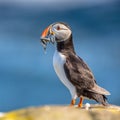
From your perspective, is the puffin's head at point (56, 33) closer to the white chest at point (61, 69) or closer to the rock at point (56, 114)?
the white chest at point (61, 69)

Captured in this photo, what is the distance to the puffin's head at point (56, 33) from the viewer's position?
392 centimetres

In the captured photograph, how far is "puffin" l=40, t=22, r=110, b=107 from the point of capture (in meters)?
4.06

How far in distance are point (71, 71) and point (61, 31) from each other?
0.36 metres

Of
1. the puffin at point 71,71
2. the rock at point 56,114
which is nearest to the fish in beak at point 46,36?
the puffin at point 71,71

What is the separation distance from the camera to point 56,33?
13.5 feet

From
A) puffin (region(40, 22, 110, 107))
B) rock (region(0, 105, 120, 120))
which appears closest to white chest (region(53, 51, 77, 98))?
puffin (region(40, 22, 110, 107))

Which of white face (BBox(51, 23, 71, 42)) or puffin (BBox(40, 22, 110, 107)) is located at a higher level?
white face (BBox(51, 23, 71, 42))

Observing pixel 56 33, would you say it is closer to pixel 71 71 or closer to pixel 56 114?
pixel 71 71

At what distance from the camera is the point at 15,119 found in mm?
2141

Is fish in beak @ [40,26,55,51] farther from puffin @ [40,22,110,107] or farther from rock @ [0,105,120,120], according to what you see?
rock @ [0,105,120,120]

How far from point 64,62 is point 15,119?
1983 mm

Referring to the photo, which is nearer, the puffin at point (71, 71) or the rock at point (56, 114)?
the rock at point (56, 114)

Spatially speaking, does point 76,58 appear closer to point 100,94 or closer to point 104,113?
point 100,94

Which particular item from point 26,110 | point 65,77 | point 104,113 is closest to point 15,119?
point 26,110
